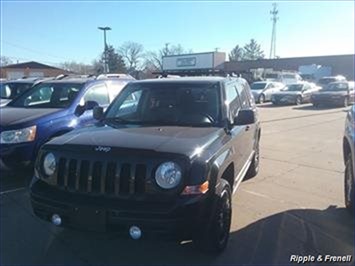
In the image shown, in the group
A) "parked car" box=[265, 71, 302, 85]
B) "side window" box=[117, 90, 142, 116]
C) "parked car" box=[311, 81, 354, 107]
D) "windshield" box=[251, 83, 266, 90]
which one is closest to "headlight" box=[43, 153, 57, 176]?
"side window" box=[117, 90, 142, 116]

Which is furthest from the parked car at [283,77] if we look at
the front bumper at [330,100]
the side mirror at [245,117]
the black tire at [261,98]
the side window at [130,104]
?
the side mirror at [245,117]

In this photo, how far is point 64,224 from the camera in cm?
391

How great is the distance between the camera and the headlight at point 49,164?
4109mm

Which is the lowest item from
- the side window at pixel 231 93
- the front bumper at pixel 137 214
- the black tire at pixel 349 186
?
the black tire at pixel 349 186

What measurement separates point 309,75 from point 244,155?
1877 inches

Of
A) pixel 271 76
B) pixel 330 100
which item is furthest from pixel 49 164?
pixel 271 76

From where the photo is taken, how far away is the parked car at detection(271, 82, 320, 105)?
2777cm

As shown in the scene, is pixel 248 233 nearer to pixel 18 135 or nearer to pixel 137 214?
pixel 137 214

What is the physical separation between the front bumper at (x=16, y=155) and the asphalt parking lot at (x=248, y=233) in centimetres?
40

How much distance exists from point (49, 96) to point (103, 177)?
16.6 feet

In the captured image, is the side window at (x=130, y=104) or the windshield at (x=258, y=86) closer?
the side window at (x=130, y=104)

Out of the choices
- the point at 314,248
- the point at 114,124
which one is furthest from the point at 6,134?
the point at 314,248

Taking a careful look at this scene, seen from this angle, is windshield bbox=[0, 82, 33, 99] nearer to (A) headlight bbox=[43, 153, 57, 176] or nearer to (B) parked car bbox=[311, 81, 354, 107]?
(A) headlight bbox=[43, 153, 57, 176]

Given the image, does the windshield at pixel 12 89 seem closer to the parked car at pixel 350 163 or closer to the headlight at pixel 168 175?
the parked car at pixel 350 163
